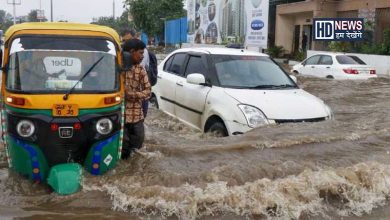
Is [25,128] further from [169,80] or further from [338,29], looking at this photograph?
[338,29]

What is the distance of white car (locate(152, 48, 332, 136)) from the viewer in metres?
7.25

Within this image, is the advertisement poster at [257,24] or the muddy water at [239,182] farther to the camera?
the advertisement poster at [257,24]

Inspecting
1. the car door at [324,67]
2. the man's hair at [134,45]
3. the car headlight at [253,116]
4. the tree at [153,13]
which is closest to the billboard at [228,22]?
the car door at [324,67]

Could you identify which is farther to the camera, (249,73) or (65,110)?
(249,73)

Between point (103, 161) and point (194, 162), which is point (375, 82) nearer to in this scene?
point (194, 162)

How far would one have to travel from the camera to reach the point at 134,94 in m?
5.89

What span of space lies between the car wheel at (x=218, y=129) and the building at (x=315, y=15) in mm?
18322

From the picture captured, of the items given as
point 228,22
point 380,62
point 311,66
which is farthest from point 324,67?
point 228,22

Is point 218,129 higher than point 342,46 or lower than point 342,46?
lower

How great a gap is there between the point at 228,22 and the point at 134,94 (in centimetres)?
3057

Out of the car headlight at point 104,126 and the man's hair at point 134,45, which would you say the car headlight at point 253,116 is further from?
the car headlight at point 104,126

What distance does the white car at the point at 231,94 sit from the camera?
23.8ft

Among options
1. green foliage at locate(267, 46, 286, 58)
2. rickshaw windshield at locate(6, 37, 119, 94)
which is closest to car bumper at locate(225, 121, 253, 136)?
rickshaw windshield at locate(6, 37, 119, 94)

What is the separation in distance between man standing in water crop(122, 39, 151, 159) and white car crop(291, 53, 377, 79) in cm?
1257
